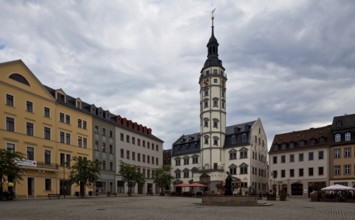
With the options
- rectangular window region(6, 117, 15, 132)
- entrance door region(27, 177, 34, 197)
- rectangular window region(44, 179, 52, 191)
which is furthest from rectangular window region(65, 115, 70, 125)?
entrance door region(27, 177, 34, 197)

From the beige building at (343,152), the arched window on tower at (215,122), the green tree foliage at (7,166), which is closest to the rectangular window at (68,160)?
the green tree foliage at (7,166)

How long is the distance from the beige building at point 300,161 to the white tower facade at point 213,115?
466 inches

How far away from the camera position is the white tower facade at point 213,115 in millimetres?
80875

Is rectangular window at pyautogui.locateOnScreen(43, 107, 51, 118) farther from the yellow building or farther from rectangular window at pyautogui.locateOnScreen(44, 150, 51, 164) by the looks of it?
rectangular window at pyautogui.locateOnScreen(44, 150, 51, 164)

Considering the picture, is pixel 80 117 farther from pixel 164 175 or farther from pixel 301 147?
pixel 301 147

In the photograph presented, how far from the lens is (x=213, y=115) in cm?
8075

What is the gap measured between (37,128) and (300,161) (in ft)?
150

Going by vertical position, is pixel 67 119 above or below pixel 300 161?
above

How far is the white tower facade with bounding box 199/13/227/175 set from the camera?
265ft

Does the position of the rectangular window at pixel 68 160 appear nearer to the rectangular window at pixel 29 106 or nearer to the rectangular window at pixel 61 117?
the rectangular window at pixel 61 117

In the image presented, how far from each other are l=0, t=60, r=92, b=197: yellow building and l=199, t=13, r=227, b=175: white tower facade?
97.8ft

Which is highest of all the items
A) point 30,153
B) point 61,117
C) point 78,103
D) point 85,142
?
point 78,103

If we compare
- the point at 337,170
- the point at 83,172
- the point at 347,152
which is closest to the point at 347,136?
the point at 347,152

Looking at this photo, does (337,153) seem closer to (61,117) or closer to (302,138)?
(302,138)
